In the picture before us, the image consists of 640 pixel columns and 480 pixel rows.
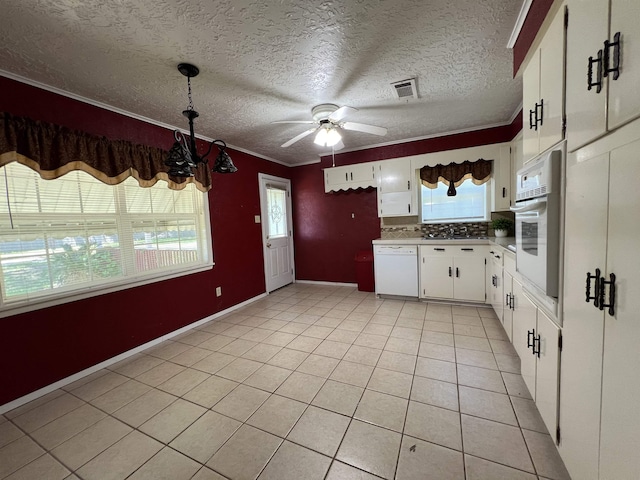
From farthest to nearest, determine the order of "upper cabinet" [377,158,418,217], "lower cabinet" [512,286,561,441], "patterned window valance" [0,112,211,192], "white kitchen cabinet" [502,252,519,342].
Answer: "upper cabinet" [377,158,418,217] < "white kitchen cabinet" [502,252,519,342] < "patterned window valance" [0,112,211,192] < "lower cabinet" [512,286,561,441]

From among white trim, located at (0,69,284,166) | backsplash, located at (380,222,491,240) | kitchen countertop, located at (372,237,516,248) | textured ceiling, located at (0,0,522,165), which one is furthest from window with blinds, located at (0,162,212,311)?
backsplash, located at (380,222,491,240)

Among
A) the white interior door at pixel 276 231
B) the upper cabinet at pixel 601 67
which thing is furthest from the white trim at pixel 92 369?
the upper cabinet at pixel 601 67

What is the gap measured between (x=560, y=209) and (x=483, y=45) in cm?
139

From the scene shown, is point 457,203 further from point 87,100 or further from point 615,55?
point 87,100

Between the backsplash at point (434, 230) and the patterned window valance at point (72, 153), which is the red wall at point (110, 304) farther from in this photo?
the backsplash at point (434, 230)

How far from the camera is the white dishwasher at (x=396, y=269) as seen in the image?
3.73 meters

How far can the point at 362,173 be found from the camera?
13.9 feet

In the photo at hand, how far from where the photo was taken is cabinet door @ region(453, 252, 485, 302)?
130 inches

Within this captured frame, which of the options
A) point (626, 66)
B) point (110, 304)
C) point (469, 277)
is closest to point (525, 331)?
point (626, 66)

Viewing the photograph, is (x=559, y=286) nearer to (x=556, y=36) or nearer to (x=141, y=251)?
(x=556, y=36)

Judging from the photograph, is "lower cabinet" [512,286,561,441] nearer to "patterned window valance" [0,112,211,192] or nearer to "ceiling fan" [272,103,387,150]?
"ceiling fan" [272,103,387,150]

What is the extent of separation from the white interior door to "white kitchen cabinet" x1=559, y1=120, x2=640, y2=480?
3.95 m

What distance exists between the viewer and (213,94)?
2.34 m

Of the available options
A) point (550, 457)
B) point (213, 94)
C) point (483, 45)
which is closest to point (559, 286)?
point (550, 457)
